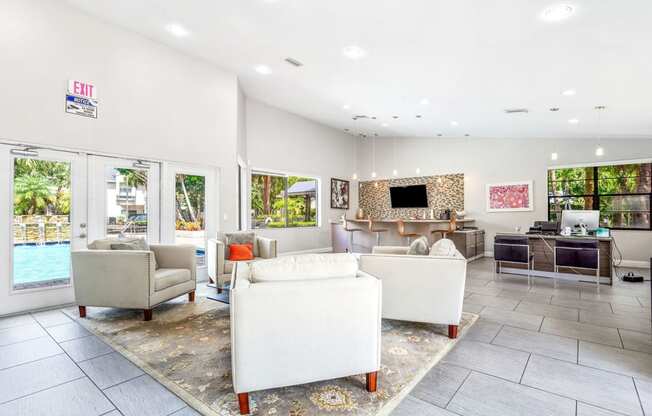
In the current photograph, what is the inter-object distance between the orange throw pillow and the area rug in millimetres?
903

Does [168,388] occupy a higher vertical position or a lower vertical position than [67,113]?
lower

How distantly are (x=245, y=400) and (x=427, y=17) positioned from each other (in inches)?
139

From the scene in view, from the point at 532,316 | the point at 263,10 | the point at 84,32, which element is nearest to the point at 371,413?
the point at 532,316

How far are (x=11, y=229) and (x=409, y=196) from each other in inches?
325

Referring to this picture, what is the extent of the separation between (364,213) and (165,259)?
6.82 m

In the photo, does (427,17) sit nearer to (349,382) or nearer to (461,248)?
(349,382)

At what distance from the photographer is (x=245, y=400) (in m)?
1.83

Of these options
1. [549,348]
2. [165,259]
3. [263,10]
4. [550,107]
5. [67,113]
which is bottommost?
[549,348]

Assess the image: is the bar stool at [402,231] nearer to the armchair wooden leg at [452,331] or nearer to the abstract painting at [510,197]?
the abstract painting at [510,197]

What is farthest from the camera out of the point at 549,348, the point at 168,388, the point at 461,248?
the point at 461,248

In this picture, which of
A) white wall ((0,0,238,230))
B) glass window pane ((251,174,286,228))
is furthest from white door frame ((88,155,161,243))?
glass window pane ((251,174,286,228))

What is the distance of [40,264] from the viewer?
393 centimetres

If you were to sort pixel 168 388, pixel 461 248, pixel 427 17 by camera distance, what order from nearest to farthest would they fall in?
pixel 168 388 < pixel 427 17 < pixel 461 248

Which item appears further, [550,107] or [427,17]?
[550,107]
